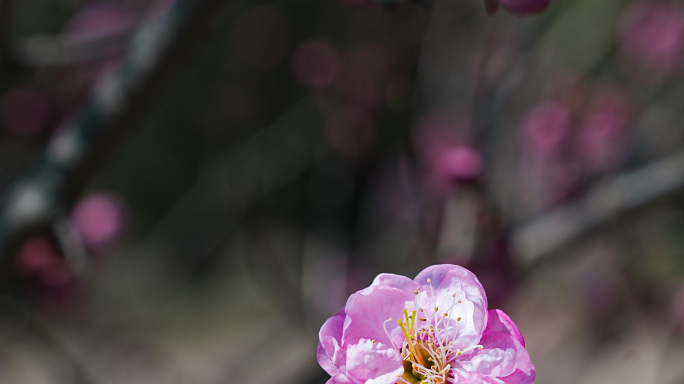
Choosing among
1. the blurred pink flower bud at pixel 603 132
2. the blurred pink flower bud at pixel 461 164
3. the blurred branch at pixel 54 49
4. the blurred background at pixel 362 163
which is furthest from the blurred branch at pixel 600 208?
the blurred branch at pixel 54 49

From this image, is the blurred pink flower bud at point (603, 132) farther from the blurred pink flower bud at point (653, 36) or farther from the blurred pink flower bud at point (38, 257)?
the blurred pink flower bud at point (38, 257)

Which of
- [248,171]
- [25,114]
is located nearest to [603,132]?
[248,171]

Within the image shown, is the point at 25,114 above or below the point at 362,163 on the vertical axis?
above

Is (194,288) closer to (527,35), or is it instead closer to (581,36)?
(581,36)

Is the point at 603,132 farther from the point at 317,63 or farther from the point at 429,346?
the point at 429,346

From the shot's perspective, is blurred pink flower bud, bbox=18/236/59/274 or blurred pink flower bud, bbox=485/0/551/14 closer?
blurred pink flower bud, bbox=485/0/551/14

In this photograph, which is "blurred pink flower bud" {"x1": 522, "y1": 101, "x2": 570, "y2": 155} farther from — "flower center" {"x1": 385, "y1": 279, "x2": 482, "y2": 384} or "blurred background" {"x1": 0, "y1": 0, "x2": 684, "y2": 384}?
"flower center" {"x1": 385, "y1": 279, "x2": 482, "y2": 384}

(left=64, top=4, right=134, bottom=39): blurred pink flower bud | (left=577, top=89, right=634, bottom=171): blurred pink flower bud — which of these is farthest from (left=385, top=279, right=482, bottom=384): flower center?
(left=64, top=4, right=134, bottom=39): blurred pink flower bud
